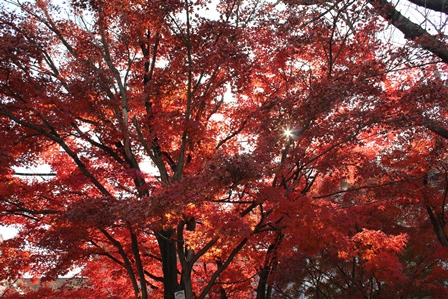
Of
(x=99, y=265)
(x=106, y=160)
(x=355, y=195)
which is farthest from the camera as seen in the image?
(x=355, y=195)

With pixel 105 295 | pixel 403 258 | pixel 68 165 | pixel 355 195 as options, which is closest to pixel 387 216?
pixel 355 195

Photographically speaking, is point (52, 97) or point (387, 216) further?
point (387, 216)

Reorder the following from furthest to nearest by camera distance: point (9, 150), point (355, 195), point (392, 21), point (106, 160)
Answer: point (355, 195), point (106, 160), point (9, 150), point (392, 21)

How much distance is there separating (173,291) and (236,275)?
410 cm

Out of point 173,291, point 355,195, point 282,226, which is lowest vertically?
point 173,291

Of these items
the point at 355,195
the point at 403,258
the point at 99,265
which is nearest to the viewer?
the point at 99,265

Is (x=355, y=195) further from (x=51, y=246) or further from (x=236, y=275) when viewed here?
(x=51, y=246)

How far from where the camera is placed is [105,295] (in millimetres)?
13781

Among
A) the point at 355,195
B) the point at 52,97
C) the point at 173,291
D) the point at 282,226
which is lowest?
the point at 173,291

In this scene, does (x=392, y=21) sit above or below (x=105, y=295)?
above

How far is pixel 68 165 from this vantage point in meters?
11.9

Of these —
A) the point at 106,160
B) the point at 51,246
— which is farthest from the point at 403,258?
the point at 51,246

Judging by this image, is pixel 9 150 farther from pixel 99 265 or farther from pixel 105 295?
pixel 105 295

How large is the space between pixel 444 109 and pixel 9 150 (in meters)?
10.7
